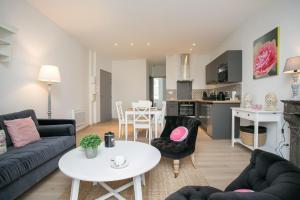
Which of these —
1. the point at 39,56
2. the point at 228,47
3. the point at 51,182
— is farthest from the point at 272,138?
the point at 39,56

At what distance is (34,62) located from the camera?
329cm

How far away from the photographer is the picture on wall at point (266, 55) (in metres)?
2.83

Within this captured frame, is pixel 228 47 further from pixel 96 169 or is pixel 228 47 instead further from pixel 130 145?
pixel 96 169

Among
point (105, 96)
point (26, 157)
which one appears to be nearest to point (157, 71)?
point (105, 96)

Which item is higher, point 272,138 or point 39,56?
point 39,56

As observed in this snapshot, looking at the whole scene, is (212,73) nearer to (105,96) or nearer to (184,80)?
(184,80)

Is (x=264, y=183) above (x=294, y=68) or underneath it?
underneath

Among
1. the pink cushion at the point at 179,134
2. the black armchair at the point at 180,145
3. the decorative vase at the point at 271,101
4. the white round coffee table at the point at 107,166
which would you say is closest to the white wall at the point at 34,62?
the white round coffee table at the point at 107,166

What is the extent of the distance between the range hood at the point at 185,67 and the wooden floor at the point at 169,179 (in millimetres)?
4053

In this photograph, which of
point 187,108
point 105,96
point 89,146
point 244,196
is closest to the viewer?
point 244,196

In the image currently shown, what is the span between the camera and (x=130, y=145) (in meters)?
2.23

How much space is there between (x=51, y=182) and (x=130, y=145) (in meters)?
1.10

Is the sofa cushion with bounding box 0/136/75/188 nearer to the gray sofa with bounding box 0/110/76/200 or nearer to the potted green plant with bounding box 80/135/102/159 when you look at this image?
the gray sofa with bounding box 0/110/76/200

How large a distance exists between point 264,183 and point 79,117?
4945mm
